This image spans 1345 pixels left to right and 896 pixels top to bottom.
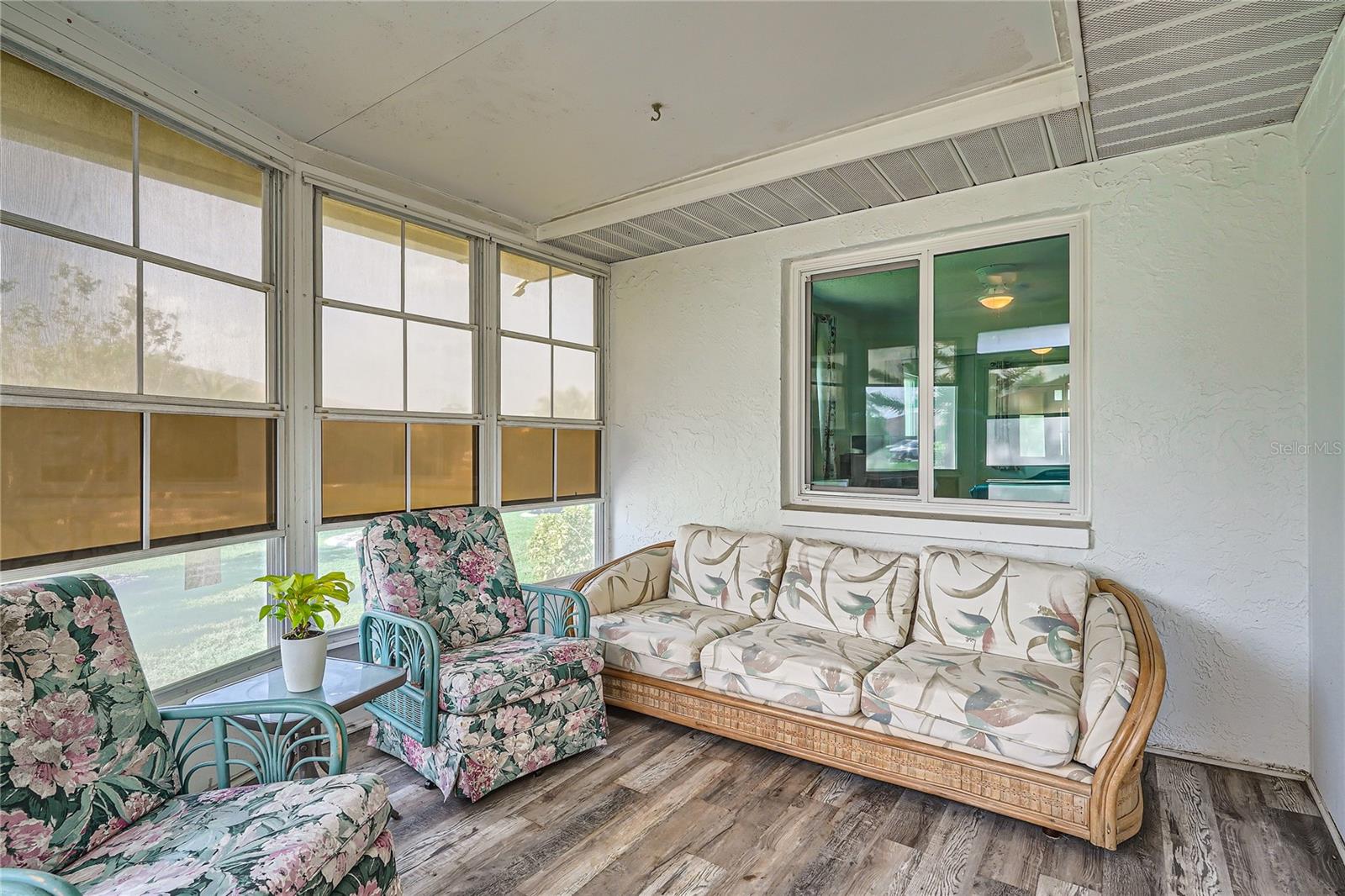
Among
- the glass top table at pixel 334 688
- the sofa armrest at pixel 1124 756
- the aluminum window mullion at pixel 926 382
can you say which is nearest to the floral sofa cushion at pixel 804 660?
the sofa armrest at pixel 1124 756

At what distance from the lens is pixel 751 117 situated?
2795mm

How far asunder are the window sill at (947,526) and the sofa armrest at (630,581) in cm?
78

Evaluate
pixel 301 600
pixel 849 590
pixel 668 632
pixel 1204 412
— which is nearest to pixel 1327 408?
pixel 1204 412

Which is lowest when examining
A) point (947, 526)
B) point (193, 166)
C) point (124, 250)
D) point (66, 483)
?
point (947, 526)

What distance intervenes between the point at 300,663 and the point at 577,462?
8.18 ft

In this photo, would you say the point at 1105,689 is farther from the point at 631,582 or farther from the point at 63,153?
the point at 63,153

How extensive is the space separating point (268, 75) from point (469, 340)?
5.15ft

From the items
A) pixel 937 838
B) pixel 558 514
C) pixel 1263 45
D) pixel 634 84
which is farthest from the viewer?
pixel 558 514

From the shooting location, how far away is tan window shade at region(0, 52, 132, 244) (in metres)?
2.04

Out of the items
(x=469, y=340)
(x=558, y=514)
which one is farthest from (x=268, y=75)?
(x=558, y=514)

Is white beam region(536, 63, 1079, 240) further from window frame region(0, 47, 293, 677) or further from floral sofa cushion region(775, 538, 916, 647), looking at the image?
floral sofa cushion region(775, 538, 916, 647)

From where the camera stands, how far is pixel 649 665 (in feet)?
10.7

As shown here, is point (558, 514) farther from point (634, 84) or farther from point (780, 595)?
point (634, 84)

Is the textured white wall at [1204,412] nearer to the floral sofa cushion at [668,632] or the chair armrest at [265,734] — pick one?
the floral sofa cushion at [668,632]
